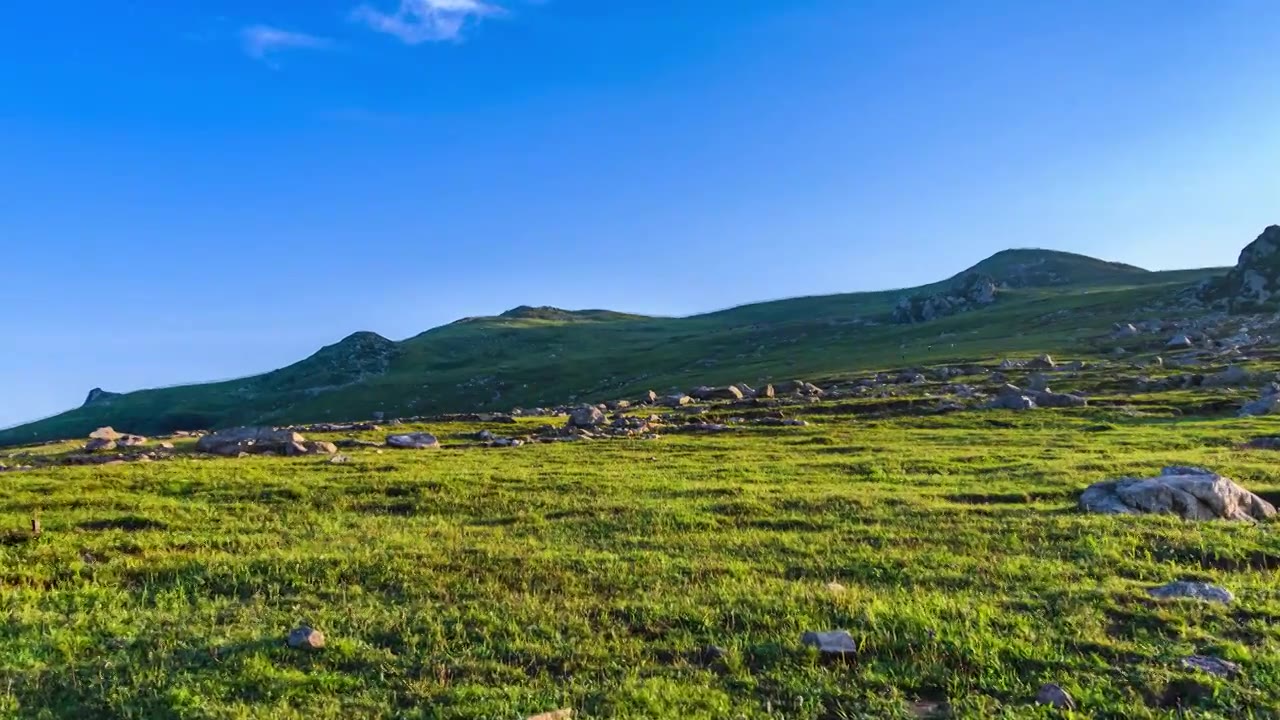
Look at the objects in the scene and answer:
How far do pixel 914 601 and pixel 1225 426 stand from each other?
138 ft

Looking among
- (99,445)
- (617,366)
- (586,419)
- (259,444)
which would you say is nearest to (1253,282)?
(617,366)

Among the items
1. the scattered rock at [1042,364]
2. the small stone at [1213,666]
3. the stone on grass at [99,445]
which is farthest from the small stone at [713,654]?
the scattered rock at [1042,364]

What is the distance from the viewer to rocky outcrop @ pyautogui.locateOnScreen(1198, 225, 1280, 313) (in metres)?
115

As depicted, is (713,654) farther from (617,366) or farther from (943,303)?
(943,303)

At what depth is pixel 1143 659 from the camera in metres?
10.9

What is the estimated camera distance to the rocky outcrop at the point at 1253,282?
115406 mm

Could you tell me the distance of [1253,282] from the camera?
12006 centimetres

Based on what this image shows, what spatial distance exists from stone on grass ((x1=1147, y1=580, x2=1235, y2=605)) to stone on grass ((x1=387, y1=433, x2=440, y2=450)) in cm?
3900

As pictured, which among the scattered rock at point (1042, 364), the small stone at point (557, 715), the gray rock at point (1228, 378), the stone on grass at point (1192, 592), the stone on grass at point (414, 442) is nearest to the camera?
the small stone at point (557, 715)

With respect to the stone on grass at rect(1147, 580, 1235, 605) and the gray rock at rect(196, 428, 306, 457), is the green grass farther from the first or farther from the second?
the gray rock at rect(196, 428, 306, 457)

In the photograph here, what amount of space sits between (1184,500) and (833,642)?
15.8 metres

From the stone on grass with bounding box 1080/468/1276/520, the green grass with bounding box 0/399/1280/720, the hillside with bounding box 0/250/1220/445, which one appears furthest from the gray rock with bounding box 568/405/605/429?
the hillside with bounding box 0/250/1220/445

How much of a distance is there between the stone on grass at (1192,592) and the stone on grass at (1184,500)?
7.69m

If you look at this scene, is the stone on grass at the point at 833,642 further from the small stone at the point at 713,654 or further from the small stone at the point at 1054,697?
the small stone at the point at 1054,697
